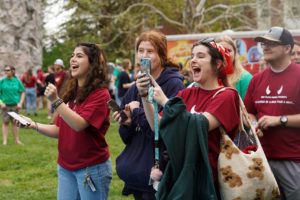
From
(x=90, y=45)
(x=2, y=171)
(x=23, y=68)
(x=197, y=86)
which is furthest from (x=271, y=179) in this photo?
(x=23, y=68)

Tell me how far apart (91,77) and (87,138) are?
1.76 feet

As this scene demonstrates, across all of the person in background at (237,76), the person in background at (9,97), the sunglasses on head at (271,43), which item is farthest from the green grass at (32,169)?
the sunglasses on head at (271,43)

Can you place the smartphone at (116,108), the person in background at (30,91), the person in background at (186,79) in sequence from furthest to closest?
the person in background at (30,91) < the person in background at (186,79) < the smartphone at (116,108)

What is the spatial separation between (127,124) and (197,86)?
0.59 metres

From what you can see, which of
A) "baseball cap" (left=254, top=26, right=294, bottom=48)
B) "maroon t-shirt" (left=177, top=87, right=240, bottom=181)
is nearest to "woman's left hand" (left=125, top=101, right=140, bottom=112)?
"maroon t-shirt" (left=177, top=87, right=240, bottom=181)

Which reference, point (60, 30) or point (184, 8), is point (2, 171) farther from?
point (60, 30)

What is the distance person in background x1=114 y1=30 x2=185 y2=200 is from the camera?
3.32 metres

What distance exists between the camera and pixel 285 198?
12.2 ft

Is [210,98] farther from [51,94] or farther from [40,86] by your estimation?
[40,86]

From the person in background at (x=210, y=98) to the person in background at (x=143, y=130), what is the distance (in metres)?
0.31

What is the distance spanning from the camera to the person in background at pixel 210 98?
8.95 feet

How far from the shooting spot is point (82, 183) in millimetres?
3633

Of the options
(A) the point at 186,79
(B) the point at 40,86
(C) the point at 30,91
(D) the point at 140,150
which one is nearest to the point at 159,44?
(D) the point at 140,150

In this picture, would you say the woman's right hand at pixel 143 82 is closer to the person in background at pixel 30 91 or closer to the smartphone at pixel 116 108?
the smartphone at pixel 116 108
